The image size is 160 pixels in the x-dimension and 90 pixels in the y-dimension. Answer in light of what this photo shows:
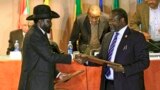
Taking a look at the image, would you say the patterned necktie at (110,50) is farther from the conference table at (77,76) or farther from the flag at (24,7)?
the flag at (24,7)

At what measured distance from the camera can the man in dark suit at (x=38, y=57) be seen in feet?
10.8

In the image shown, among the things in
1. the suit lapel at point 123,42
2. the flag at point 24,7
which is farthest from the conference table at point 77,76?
the flag at point 24,7

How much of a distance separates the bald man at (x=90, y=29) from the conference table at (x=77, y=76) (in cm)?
95

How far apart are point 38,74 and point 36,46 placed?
247 millimetres

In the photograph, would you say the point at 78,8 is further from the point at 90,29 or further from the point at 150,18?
the point at 150,18

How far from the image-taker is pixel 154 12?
479 cm

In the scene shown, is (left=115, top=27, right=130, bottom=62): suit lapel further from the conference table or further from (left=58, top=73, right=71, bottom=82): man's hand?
the conference table

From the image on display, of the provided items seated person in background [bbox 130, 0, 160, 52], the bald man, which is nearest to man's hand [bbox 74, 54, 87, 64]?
seated person in background [bbox 130, 0, 160, 52]

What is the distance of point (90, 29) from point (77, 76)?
135 centimetres

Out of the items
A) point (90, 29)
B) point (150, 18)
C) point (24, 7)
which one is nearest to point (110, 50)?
point (150, 18)

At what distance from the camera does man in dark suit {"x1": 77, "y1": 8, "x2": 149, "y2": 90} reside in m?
3.21

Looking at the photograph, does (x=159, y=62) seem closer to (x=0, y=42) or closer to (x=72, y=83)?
(x=72, y=83)

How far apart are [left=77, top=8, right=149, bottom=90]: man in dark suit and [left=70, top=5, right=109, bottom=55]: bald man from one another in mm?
1741

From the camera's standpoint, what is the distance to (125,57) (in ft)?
10.7
